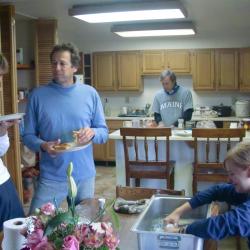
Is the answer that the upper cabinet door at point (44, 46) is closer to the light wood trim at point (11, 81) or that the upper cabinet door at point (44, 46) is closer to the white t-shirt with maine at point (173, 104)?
the light wood trim at point (11, 81)

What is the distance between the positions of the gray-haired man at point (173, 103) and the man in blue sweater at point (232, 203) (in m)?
2.99

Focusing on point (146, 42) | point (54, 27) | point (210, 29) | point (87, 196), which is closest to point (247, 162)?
point (87, 196)

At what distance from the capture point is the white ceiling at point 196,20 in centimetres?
421

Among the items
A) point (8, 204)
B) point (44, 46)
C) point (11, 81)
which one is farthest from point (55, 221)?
point (44, 46)

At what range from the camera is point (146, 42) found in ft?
23.7

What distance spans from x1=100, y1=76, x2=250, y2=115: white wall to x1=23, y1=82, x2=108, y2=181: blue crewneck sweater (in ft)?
16.2

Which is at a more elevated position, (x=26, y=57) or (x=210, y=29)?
(x=210, y=29)

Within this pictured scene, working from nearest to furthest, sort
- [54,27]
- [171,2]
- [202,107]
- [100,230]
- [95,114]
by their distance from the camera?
[100,230] → [95,114] → [171,2] → [54,27] → [202,107]

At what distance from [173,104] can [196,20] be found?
49.9 inches

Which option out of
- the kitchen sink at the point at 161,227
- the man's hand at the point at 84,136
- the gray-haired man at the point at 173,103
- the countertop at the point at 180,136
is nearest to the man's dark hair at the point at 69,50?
the man's hand at the point at 84,136

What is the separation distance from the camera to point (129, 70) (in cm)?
710

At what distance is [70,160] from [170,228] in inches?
37.2

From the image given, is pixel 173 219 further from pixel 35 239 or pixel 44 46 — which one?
pixel 44 46

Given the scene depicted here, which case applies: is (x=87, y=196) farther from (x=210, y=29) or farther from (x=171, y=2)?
(x=210, y=29)
